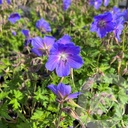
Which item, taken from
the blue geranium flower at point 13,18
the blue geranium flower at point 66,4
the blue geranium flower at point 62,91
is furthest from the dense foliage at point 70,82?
the blue geranium flower at point 66,4

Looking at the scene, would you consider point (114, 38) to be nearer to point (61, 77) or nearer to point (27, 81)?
point (61, 77)

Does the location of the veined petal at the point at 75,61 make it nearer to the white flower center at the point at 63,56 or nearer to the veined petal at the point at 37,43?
the white flower center at the point at 63,56

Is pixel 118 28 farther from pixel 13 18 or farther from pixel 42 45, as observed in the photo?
pixel 13 18

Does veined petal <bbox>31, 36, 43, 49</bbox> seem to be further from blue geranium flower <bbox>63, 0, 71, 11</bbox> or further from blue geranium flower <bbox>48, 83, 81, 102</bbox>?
blue geranium flower <bbox>63, 0, 71, 11</bbox>

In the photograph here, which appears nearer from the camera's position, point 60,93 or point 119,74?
point 60,93

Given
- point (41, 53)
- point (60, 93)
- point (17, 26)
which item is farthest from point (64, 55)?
point (17, 26)

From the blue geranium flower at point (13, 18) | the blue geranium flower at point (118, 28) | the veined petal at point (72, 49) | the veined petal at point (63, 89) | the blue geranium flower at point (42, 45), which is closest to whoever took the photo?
the veined petal at point (63, 89)
